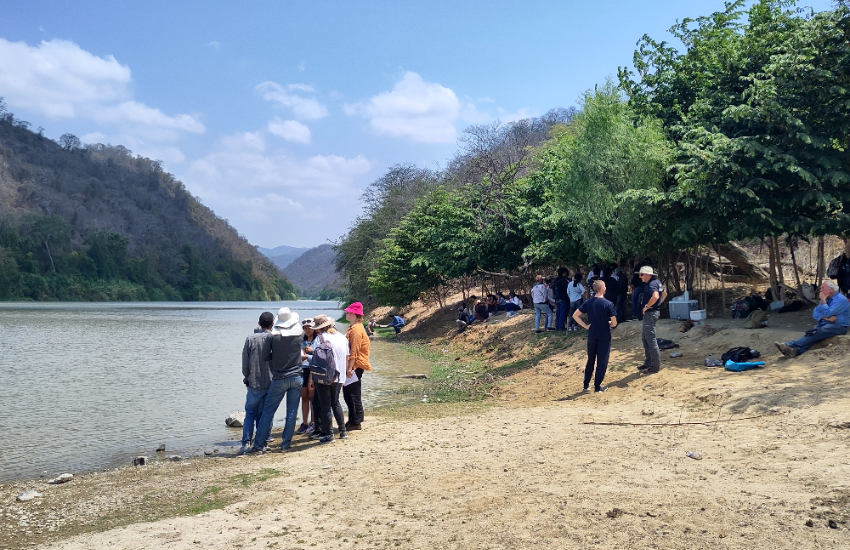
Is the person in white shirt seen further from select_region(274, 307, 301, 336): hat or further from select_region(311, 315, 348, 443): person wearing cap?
select_region(274, 307, 301, 336): hat

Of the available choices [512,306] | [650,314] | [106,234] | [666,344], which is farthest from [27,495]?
[106,234]

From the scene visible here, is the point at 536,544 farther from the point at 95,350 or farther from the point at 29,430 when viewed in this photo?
the point at 95,350

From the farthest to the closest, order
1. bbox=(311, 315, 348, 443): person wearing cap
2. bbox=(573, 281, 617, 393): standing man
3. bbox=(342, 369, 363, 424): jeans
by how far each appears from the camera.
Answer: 1. bbox=(573, 281, 617, 393): standing man
2. bbox=(342, 369, 363, 424): jeans
3. bbox=(311, 315, 348, 443): person wearing cap

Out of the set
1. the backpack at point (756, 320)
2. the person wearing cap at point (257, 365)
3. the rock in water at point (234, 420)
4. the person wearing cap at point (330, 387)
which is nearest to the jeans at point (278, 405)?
the person wearing cap at point (257, 365)

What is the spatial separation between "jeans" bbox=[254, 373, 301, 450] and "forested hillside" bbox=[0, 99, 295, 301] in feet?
360

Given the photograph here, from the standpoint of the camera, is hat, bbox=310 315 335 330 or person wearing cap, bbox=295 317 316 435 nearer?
hat, bbox=310 315 335 330

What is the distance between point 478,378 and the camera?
1627 centimetres

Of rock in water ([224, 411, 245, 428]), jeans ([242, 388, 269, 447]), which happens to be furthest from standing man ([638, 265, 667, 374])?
rock in water ([224, 411, 245, 428])

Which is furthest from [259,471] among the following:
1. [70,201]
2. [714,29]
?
[70,201]

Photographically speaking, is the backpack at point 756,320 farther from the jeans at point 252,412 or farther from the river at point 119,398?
the jeans at point 252,412

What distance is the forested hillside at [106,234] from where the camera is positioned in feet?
365

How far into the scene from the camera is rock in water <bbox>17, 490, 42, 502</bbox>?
24.2 feet

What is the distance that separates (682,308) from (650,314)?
5.33m

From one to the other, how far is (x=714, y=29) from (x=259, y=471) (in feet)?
63.0
